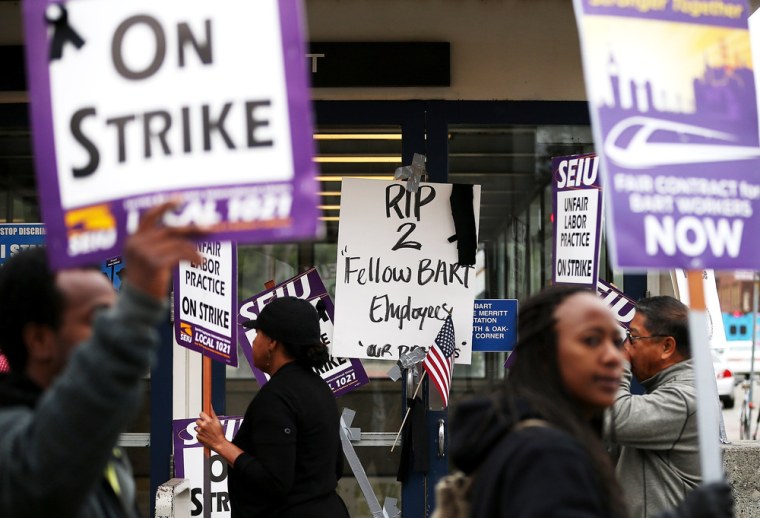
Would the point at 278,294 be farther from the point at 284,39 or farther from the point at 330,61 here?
the point at 284,39

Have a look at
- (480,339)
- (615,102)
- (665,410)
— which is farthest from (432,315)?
(615,102)

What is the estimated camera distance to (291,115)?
8.15 feet

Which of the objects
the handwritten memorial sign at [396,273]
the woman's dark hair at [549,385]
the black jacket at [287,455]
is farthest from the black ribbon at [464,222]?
the woman's dark hair at [549,385]

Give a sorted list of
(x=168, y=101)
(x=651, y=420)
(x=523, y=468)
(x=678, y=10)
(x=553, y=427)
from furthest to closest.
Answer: (x=651, y=420)
(x=678, y=10)
(x=168, y=101)
(x=553, y=427)
(x=523, y=468)

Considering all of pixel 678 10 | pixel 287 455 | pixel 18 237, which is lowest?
pixel 287 455

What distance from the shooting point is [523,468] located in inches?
88.3

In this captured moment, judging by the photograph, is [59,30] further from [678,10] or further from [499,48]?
[499,48]

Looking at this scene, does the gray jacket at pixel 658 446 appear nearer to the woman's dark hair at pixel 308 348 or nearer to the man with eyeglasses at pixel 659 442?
the man with eyeglasses at pixel 659 442

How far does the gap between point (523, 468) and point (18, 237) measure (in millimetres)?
5362

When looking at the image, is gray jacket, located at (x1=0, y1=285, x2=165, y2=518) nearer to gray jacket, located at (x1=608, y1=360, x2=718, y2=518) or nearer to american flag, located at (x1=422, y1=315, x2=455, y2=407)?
gray jacket, located at (x1=608, y1=360, x2=718, y2=518)

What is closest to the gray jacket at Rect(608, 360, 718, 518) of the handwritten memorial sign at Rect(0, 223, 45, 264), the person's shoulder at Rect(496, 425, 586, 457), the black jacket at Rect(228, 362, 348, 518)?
the black jacket at Rect(228, 362, 348, 518)

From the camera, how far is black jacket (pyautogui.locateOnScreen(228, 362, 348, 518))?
438 cm

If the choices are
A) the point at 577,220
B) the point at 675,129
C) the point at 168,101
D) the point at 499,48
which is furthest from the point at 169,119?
the point at 499,48

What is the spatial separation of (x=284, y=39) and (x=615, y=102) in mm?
931
